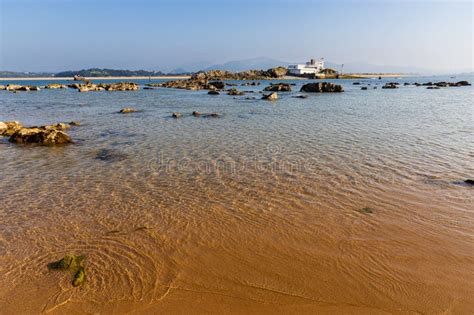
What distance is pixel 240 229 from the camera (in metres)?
7.95

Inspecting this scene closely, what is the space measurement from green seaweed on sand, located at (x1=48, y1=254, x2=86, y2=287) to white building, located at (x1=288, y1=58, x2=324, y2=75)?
592ft

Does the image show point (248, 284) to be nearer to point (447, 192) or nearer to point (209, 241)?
point (209, 241)

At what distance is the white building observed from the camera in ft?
587

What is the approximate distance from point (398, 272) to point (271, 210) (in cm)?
361

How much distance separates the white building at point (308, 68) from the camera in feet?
587

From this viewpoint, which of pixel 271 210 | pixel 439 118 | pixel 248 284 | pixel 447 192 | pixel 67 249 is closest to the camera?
pixel 248 284

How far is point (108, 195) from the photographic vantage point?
1013cm

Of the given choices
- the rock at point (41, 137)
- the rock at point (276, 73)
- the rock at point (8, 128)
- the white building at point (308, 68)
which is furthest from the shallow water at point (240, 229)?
the white building at point (308, 68)

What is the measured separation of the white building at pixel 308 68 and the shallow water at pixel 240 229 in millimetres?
171022

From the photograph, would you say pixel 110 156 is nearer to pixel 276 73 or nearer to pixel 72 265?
pixel 72 265

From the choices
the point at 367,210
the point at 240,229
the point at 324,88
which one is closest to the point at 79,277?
the point at 240,229

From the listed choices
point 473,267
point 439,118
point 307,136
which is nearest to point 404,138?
point 307,136

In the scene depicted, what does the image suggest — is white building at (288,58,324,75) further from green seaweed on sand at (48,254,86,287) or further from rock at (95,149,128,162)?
green seaweed on sand at (48,254,86,287)

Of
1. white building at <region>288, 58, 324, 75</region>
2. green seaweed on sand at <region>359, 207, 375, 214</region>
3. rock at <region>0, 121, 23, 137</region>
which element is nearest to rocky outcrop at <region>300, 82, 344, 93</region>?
rock at <region>0, 121, 23, 137</region>
